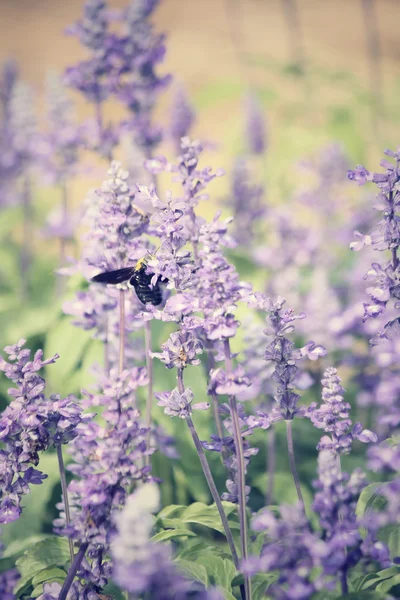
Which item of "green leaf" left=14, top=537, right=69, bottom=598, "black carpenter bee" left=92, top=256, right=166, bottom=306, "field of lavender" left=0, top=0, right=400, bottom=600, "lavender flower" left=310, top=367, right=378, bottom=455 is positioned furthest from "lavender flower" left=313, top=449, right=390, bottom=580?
"green leaf" left=14, top=537, right=69, bottom=598

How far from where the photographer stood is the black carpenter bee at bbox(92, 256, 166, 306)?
204 cm

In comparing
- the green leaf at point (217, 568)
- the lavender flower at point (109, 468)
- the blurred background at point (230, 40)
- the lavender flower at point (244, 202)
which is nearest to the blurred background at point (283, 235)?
the lavender flower at point (244, 202)

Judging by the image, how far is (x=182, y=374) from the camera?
2098mm

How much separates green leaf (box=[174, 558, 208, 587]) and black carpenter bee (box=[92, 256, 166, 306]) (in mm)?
807

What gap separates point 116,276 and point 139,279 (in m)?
0.08

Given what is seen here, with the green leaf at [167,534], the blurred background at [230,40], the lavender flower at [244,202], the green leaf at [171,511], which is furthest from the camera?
the blurred background at [230,40]

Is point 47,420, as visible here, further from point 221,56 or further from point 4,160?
point 221,56

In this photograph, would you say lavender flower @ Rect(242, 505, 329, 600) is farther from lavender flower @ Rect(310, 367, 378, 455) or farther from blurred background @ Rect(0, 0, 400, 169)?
blurred background @ Rect(0, 0, 400, 169)

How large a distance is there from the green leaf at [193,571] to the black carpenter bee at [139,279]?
2.65 ft

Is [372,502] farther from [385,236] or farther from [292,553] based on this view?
[385,236]

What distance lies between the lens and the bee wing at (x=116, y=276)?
2023 mm

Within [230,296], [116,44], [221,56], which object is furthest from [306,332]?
[221,56]

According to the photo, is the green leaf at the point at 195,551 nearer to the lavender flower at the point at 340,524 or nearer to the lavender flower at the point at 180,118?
the lavender flower at the point at 340,524

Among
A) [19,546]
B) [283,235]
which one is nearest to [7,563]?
[19,546]
